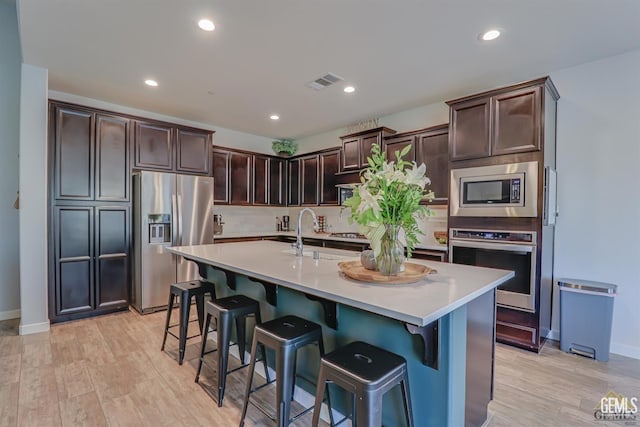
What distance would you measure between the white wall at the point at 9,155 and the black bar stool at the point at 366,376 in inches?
168

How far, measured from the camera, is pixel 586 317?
2.78 m

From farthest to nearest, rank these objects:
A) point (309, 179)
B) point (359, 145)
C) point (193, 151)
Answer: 1. point (309, 179)
2. point (359, 145)
3. point (193, 151)

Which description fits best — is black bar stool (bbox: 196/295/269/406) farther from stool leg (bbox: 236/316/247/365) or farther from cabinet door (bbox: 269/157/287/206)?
cabinet door (bbox: 269/157/287/206)

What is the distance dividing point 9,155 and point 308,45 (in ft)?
12.4

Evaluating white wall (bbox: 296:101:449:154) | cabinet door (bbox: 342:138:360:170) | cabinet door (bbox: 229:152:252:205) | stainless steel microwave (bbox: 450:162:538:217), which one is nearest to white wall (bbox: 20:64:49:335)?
cabinet door (bbox: 229:152:252:205)

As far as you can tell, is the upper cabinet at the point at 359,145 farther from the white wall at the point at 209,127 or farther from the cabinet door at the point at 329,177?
the white wall at the point at 209,127

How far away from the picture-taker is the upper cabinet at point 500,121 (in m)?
2.81

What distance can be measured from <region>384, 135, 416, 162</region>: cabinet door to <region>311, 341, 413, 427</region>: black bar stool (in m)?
3.06

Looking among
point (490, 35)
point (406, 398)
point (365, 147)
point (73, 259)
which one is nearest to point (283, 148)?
point (365, 147)

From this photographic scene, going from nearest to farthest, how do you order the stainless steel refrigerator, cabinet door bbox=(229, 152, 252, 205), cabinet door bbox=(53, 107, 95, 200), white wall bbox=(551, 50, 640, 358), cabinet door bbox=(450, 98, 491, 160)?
white wall bbox=(551, 50, 640, 358)
cabinet door bbox=(450, 98, 491, 160)
cabinet door bbox=(53, 107, 95, 200)
the stainless steel refrigerator
cabinet door bbox=(229, 152, 252, 205)

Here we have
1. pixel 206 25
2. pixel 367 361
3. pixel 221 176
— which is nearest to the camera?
pixel 367 361

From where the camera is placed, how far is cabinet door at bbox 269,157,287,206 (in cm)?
571

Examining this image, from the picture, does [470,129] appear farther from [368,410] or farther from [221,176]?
[221,176]

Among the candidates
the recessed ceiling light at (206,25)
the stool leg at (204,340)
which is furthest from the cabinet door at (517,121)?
the stool leg at (204,340)
